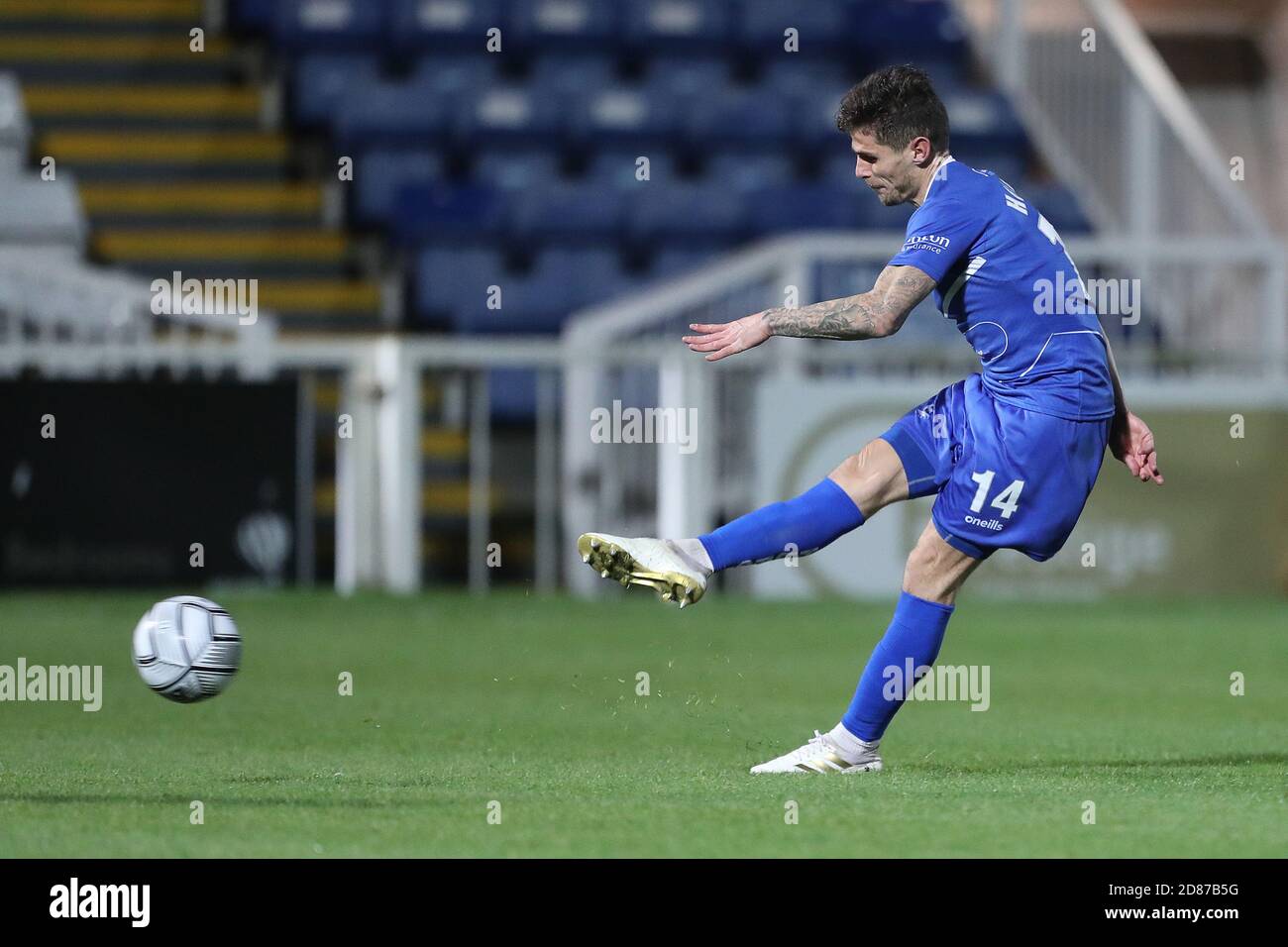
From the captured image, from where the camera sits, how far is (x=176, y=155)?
17.7 m

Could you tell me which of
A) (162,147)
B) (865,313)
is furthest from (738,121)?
(865,313)

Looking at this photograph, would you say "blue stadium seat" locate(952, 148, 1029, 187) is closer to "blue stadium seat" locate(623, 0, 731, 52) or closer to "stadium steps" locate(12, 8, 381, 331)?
"blue stadium seat" locate(623, 0, 731, 52)

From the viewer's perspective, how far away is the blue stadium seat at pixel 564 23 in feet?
60.1

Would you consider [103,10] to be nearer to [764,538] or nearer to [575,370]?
[575,370]

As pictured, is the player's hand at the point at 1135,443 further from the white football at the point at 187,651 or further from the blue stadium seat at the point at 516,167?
the blue stadium seat at the point at 516,167

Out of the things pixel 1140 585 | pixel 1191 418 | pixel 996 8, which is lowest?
pixel 1140 585

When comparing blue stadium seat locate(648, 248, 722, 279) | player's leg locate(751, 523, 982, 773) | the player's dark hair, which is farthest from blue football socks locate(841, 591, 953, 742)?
blue stadium seat locate(648, 248, 722, 279)

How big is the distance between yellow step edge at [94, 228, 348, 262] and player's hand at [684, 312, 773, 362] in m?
11.8

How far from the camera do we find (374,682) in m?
8.77

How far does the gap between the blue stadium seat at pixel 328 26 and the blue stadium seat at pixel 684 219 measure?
9.44 feet

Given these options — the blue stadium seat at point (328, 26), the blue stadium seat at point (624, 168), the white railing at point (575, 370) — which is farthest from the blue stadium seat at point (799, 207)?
→ the blue stadium seat at point (328, 26)
